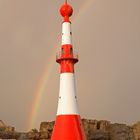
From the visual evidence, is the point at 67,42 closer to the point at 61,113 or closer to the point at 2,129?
the point at 61,113

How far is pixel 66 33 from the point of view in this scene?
31141 millimetres

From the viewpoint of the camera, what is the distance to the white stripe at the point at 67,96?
29047 mm

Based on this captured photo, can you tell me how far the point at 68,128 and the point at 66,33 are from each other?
9.11 meters

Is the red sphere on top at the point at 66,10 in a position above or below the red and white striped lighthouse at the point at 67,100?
above

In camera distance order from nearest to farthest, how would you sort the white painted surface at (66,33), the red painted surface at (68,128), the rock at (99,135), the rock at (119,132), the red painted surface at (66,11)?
the red painted surface at (68,128)
the white painted surface at (66,33)
the red painted surface at (66,11)
the rock at (99,135)
the rock at (119,132)

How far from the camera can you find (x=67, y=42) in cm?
3084

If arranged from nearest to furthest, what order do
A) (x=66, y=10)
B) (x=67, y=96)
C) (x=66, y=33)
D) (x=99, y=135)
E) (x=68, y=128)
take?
(x=68, y=128)
(x=67, y=96)
(x=66, y=33)
(x=66, y=10)
(x=99, y=135)

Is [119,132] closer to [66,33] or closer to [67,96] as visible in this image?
[67,96]

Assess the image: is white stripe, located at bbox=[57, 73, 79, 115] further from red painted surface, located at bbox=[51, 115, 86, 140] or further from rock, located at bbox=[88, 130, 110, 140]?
rock, located at bbox=[88, 130, 110, 140]

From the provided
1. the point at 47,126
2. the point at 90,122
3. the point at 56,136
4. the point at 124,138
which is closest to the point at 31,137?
the point at 47,126

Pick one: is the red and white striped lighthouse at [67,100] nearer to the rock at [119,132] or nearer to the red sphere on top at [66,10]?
the red sphere on top at [66,10]

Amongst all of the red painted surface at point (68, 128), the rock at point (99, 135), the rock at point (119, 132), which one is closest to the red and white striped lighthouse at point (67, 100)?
the red painted surface at point (68, 128)

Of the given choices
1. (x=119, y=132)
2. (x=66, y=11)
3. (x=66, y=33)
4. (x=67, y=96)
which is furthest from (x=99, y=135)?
(x=66, y=11)

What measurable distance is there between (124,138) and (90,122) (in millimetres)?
9075
